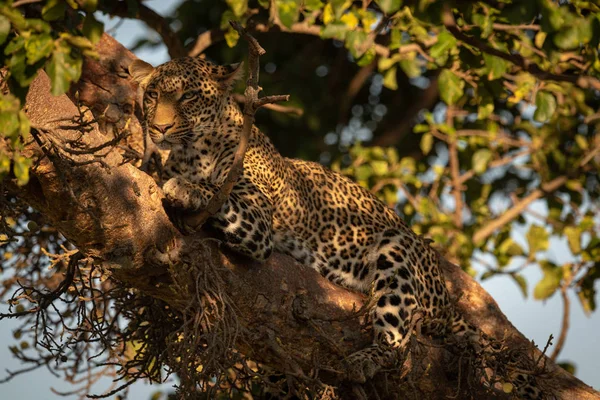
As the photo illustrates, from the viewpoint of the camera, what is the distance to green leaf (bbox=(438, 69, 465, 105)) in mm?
7461

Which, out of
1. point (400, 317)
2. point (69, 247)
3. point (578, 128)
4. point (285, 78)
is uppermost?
point (578, 128)

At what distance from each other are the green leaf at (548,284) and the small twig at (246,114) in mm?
4938

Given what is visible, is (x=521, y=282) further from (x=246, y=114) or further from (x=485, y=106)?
(x=246, y=114)

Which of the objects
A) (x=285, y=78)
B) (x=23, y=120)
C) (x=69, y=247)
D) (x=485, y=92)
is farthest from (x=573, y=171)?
(x=23, y=120)

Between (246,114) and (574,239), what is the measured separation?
5.92 m

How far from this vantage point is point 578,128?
38.3 ft

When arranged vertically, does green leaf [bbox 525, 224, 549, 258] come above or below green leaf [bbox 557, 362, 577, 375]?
→ above

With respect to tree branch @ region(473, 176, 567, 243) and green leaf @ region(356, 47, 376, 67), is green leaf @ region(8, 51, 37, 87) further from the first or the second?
tree branch @ region(473, 176, 567, 243)

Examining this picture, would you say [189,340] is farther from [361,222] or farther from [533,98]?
[533,98]

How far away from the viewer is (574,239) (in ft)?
31.6

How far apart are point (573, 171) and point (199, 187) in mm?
6054

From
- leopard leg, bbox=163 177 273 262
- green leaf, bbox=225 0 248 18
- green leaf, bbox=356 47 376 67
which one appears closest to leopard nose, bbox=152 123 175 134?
leopard leg, bbox=163 177 273 262

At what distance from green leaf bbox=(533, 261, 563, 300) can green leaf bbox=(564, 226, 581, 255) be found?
14.2 inches

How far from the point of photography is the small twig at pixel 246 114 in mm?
4406
